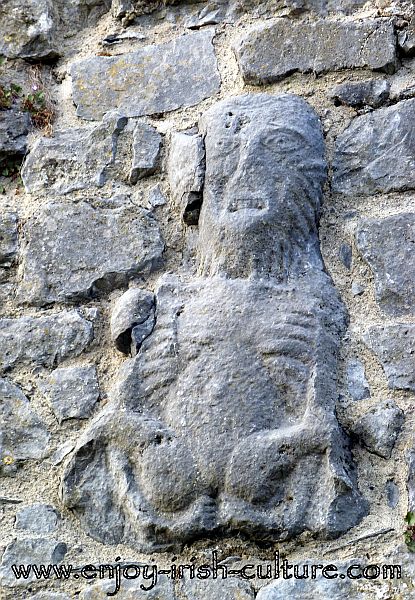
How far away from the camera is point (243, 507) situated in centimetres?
225

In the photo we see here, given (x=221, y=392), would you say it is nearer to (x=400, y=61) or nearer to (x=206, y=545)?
(x=206, y=545)

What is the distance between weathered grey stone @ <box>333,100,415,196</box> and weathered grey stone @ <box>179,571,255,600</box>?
1092 millimetres

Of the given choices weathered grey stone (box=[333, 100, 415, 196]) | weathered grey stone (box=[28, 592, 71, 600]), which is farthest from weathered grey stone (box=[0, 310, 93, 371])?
weathered grey stone (box=[333, 100, 415, 196])

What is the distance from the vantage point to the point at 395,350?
8.02ft

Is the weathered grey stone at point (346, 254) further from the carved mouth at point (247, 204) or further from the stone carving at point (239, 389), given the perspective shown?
the carved mouth at point (247, 204)

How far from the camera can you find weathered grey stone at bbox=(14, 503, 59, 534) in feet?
7.79

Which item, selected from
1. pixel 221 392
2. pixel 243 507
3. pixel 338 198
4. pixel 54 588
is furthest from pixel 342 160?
pixel 54 588

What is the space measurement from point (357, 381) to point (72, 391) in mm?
723

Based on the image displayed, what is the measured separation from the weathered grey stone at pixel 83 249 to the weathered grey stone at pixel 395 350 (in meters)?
0.64

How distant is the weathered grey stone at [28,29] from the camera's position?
10.3 feet

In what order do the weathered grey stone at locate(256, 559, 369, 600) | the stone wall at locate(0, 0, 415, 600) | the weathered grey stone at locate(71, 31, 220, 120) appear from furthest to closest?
the weathered grey stone at locate(71, 31, 220, 120) < the stone wall at locate(0, 0, 415, 600) < the weathered grey stone at locate(256, 559, 369, 600)

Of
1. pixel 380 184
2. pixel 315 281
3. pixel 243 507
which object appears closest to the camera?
pixel 243 507

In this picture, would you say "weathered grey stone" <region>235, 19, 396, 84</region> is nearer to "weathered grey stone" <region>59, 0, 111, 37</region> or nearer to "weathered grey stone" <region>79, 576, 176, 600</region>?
"weathered grey stone" <region>59, 0, 111, 37</region>

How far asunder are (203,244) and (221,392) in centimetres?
46
